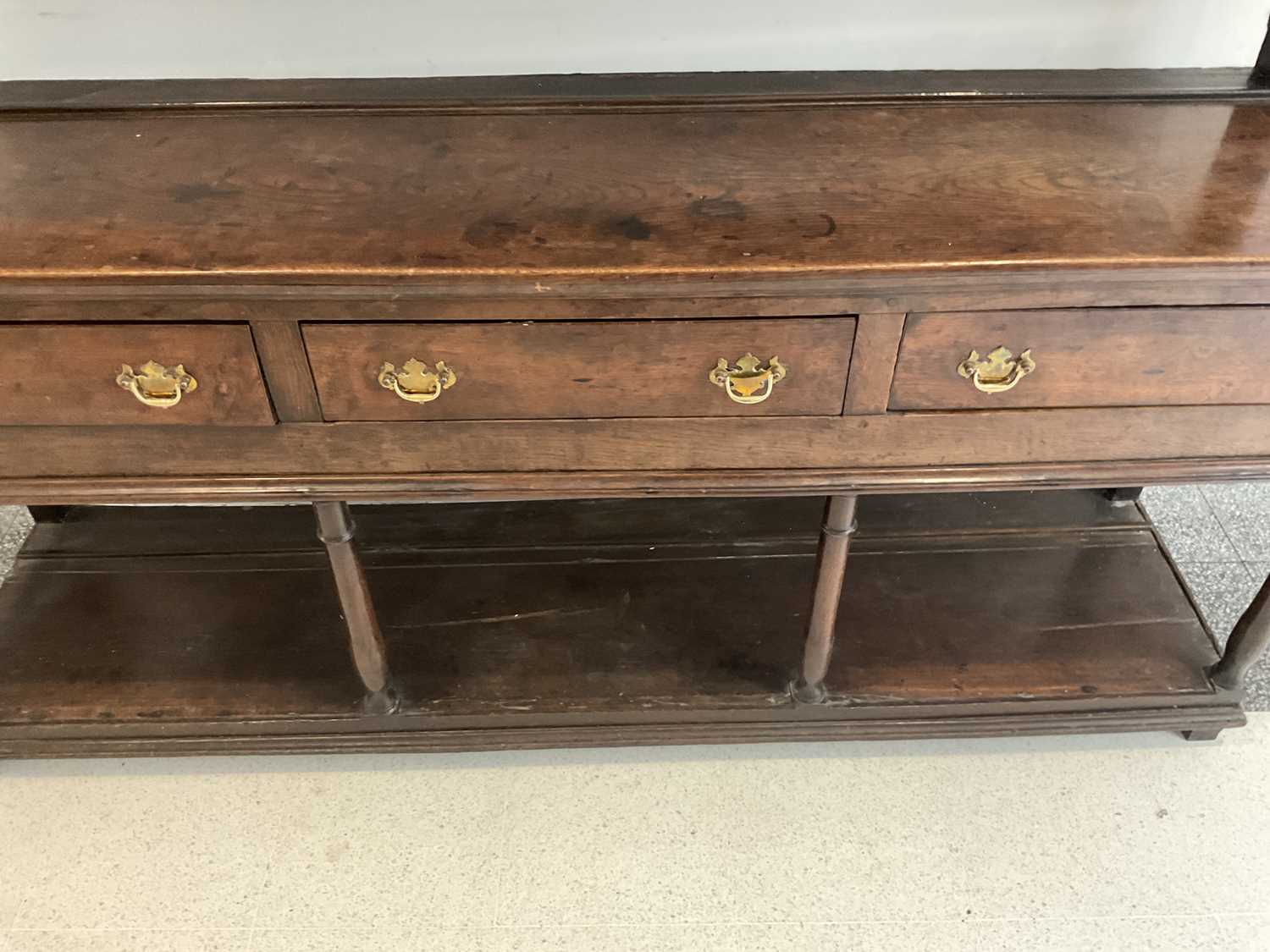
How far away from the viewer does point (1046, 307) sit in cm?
102

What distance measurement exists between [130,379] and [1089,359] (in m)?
0.99

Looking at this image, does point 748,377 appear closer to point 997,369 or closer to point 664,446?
point 664,446

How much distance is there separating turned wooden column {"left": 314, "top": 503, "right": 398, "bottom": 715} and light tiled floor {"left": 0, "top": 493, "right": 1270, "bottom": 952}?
0.52 feet

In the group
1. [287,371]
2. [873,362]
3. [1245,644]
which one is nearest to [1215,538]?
[1245,644]

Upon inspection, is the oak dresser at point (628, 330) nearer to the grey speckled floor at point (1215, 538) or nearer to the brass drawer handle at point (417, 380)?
the brass drawer handle at point (417, 380)

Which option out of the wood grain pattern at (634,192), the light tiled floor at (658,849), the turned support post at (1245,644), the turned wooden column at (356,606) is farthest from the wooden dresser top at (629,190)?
the light tiled floor at (658,849)

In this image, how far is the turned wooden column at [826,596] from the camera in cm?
125

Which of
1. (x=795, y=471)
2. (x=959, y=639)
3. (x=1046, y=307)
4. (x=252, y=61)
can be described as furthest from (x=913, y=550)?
(x=252, y=61)

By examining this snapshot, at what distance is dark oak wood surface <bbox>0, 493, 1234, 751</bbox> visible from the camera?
1.49 metres

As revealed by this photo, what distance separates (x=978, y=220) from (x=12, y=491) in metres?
1.09

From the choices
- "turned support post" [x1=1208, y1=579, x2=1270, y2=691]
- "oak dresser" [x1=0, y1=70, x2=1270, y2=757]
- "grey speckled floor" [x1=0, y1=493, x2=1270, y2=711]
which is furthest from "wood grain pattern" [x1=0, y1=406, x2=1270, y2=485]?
Answer: "grey speckled floor" [x1=0, y1=493, x2=1270, y2=711]

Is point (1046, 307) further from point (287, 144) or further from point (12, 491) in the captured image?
point (12, 491)

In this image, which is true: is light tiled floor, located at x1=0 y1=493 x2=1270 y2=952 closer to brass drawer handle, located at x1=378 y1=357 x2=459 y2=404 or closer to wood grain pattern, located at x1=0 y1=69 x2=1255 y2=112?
brass drawer handle, located at x1=378 y1=357 x2=459 y2=404

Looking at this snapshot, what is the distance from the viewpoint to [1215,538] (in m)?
1.86
